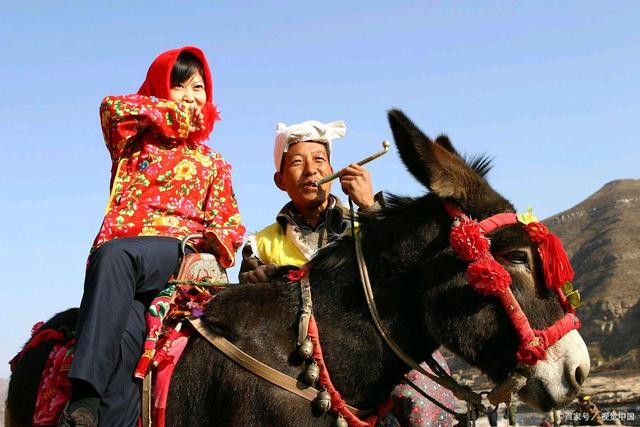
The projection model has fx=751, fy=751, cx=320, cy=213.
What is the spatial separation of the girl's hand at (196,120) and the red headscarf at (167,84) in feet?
0.13

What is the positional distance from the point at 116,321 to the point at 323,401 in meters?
1.21

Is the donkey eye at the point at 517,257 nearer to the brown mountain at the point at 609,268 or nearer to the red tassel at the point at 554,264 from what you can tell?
the red tassel at the point at 554,264

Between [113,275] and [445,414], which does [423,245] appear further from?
[113,275]

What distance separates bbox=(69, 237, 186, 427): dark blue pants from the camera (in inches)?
156

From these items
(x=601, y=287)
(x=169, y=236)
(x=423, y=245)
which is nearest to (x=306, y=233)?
(x=169, y=236)

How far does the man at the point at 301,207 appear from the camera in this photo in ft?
18.6

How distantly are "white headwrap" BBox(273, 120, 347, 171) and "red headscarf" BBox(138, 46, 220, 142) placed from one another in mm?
705

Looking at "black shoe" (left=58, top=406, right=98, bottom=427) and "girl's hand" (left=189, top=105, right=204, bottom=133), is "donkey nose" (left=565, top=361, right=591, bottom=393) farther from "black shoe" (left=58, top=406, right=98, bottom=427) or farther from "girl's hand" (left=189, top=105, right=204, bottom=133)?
"girl's hand" (left=189, top=105, right=204, bottom=133)

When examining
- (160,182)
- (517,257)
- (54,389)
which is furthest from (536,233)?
(54,389)

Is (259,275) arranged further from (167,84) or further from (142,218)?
(167,84)

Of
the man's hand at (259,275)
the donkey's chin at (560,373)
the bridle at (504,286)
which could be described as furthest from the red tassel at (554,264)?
the man's hand at (259,275)

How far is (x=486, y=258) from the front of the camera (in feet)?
12.6

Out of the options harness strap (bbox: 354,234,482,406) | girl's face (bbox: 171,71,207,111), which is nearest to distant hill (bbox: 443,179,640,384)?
girl's face (bbox: 171,71,207,111)

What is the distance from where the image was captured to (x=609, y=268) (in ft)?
171
